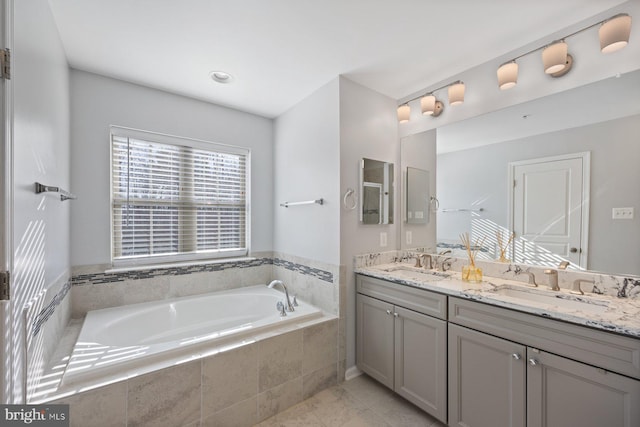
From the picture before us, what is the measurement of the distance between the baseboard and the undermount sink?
1.31 meters

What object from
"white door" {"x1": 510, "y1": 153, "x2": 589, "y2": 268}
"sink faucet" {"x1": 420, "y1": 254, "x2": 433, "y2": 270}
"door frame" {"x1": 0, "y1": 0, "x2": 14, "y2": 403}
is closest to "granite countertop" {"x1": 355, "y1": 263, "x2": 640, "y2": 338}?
"sink faucet" {"x1": 420, "y1": 254, "x2": 433, "y2": 270}

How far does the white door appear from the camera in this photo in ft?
5.20

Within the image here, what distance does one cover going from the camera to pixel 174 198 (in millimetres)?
2549

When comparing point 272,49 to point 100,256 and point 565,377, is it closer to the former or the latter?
point 100,256

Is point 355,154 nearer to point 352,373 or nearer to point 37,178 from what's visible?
point 352,373

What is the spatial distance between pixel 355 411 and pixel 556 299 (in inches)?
57.4

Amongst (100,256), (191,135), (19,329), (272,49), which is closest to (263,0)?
(272,49)

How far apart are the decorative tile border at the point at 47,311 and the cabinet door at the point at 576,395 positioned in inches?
93.9

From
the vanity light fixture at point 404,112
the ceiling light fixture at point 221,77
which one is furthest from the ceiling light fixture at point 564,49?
the ceiling light fixture at point 221,77

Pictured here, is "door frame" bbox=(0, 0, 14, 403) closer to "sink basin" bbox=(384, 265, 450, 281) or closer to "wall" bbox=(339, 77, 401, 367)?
"wall" bbox=(339, 77, 401, 367)

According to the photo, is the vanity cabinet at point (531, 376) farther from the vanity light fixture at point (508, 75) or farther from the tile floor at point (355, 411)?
the vanity light fixture at point (508, 75)

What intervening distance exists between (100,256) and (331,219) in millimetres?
1931

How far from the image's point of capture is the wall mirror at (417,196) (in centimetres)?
242

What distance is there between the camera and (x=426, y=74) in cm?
216
